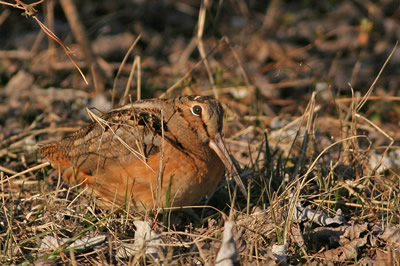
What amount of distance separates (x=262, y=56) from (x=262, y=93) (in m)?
1.21

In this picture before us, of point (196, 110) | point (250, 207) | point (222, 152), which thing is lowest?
point (250, 207)

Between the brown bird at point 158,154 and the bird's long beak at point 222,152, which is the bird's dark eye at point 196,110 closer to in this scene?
the brown bird at point 158,154

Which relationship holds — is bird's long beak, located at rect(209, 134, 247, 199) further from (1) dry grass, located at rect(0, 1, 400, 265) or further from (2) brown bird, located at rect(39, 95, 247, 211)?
(1) dry grass, located at rect(0, 1, 400, 265)

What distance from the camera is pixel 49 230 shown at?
3.77 meters

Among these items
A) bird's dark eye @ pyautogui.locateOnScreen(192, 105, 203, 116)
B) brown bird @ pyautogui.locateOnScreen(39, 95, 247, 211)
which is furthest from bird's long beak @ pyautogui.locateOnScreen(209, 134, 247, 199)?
bird's dark eye @ pyautogui.locateOnScreen(192, 105, 203, 116)

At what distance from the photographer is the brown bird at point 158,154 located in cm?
382

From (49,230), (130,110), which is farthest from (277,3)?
(49,230)

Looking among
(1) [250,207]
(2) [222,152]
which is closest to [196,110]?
(2) [222,152]

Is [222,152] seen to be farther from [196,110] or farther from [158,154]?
[158,154]

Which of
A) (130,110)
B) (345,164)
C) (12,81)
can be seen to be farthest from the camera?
(12,81)

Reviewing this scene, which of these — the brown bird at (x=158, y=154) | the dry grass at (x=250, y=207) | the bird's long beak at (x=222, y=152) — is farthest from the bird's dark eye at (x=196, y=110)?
the dry grass at (x=250, y=207)

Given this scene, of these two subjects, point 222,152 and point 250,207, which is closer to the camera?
point 222,152

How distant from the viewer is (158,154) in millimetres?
3848

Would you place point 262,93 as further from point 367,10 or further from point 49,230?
point 49,230
